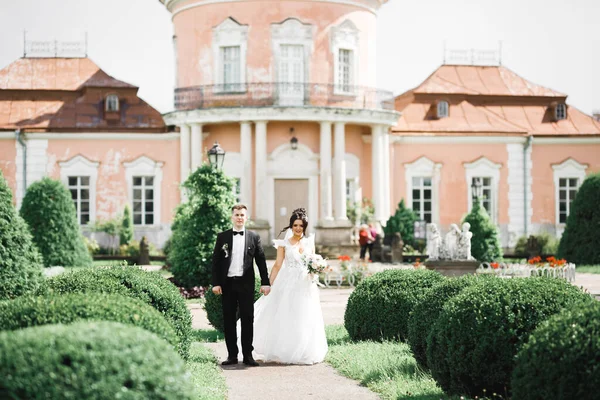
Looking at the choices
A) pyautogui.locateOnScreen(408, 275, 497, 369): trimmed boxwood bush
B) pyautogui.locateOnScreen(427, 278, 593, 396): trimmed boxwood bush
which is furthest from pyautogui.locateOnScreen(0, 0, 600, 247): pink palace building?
pyautogui.locateOnScreen(427, 278, 593, 396): trimmed boxwood bush

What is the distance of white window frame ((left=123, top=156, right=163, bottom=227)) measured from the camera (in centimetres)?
3462

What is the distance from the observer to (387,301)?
12289mm

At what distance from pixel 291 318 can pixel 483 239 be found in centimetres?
1701

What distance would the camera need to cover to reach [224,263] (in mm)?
11367

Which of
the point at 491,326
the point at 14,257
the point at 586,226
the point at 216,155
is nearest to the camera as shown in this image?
the point at 491,326

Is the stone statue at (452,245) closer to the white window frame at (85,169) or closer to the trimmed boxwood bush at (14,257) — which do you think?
the trimmed boxwood bush at (14,257)

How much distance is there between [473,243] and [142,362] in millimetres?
23020

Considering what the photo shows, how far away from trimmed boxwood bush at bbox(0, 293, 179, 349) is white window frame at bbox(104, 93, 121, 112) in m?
28.5

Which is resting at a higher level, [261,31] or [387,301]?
[261,31]

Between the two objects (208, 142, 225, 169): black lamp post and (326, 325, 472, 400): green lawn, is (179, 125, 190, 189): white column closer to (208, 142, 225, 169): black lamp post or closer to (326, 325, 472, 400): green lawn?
(208, 142, 225, 169): black lamp post

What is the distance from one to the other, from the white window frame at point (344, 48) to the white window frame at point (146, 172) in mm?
6613

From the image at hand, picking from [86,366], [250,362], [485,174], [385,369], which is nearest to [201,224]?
[250,362]

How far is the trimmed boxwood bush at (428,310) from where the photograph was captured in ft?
31.7

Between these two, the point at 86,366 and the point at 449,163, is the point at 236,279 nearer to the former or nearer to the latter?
the point at 86,366
